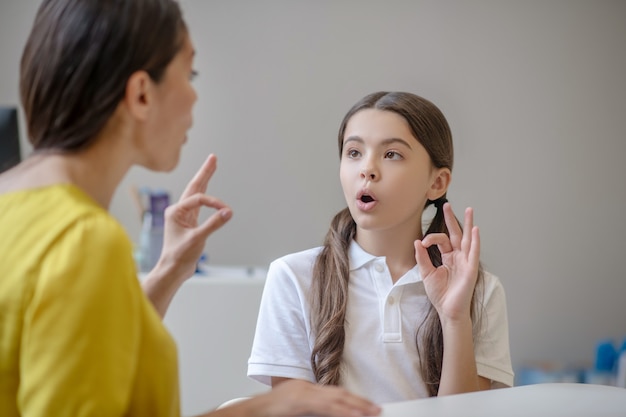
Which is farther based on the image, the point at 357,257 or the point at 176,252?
the point at 357,257

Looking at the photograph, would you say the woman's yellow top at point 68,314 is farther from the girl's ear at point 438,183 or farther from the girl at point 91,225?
the girl's ear at point 438,183

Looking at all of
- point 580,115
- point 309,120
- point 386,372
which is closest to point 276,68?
point 309,120

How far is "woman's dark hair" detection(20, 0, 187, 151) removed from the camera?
792 millimetres

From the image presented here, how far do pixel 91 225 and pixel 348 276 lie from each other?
77 cm

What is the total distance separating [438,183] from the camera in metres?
1.52

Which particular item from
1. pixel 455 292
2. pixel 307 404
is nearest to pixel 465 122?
pixel 455 292

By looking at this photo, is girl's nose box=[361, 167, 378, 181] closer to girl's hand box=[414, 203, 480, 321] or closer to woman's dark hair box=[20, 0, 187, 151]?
girl's hand box=[414, 203, 480, 321]

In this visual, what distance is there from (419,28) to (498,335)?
2107mm

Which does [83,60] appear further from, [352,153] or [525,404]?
[352,153]

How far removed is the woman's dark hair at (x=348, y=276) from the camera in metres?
1.35

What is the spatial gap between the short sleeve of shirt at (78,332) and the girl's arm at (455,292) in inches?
27.4

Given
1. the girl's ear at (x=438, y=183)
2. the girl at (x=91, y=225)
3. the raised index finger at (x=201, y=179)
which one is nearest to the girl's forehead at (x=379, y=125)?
the girl's ear at (x=438, y=183)

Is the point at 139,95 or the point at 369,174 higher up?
the point at 139,95

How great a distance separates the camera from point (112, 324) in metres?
0.71
